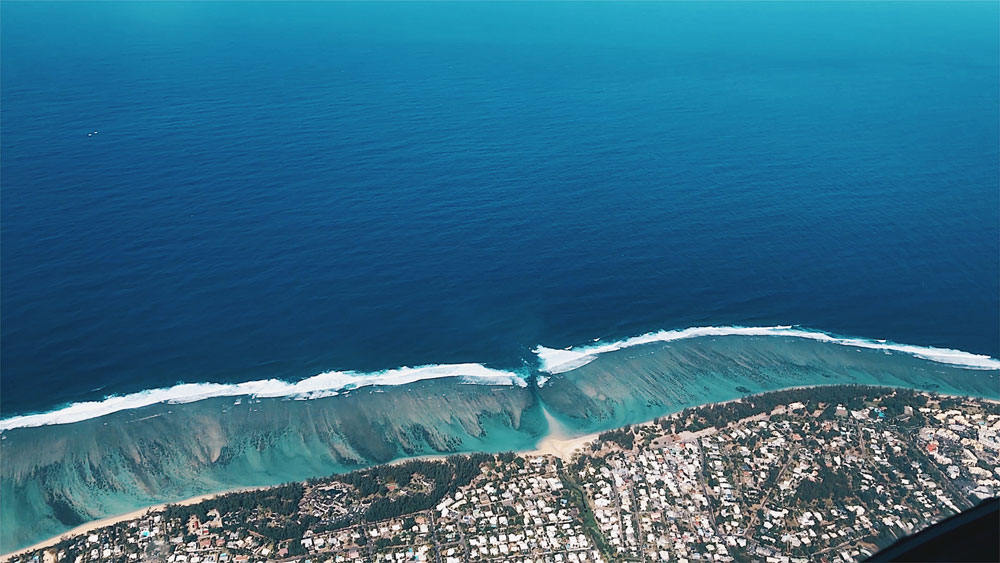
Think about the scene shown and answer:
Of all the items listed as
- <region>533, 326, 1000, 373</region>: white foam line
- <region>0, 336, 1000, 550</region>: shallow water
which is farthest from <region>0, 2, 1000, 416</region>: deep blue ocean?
<region>0, 336, 1000, 550</region>: shallow water

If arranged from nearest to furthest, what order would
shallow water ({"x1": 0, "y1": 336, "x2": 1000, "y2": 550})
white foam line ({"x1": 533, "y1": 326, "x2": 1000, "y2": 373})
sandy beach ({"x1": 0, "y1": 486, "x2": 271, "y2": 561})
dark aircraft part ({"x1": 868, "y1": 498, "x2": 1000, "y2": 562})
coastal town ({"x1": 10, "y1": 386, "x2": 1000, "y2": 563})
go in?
dark aircraft part ({"x1": 868, "y1": 498, "x2": 1000, "y2": 562}) → coastal town ({"x1": 10, "y1": 386, "x2": 1000, "y2": 563}) → sandy beach ({"x1": 0, "y1": 486, "x2": 271, "y2": 561}) → shallow water ({"x1": 0, "y1": 336, "x2": 1000, "y2": 550}) → white foam line ({"x1": 533, "y1": 326, "x2": 1000, "y2": 373})

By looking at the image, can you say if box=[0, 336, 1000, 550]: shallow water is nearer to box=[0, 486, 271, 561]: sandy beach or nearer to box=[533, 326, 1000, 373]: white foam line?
box=[0, 486, 271, 561]: sandy beach

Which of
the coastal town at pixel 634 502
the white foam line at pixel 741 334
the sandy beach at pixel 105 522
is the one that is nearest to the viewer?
the coastal town at pixel 634 502

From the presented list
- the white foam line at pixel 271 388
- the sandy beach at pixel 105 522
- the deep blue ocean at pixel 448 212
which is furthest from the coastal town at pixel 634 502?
the deep blue ocean at pixel 448 212

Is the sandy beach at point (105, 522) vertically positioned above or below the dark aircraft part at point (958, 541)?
below

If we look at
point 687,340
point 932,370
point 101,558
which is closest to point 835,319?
point 932,370

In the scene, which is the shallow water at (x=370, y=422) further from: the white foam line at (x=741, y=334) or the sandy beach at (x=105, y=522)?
the white foam line at (x=741, y=334)

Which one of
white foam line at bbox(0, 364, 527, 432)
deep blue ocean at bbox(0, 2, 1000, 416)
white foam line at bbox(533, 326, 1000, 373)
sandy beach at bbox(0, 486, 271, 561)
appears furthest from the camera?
deep blue ocean at bbox(0, 2, 1000, 416)
